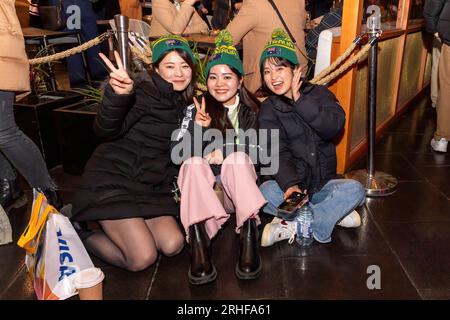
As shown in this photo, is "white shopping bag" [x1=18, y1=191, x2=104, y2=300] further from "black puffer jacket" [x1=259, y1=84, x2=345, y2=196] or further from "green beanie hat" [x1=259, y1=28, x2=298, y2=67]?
"green beanie hat" [x1=259, y1=28, x2=298, y2=67]

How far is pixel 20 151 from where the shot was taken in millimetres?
2949

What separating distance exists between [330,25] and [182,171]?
2.05 metres

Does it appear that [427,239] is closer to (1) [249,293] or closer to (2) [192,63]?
(1) [249,293]

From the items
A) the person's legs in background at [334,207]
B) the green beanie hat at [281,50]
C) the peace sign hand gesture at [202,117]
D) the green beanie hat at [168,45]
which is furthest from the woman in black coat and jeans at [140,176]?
the person's legs in background at [334,207]

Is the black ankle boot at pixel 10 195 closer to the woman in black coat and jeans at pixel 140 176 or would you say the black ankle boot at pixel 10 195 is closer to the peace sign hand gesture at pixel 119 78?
the woman in black coat and jeans at pixel 140 176

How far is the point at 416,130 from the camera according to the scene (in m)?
5.34

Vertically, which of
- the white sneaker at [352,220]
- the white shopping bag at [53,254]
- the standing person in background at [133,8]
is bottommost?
the white sneaker at [352,220]

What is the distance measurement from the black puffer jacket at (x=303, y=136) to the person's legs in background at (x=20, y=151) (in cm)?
159

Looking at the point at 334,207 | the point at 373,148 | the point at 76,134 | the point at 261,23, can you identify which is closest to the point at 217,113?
the point at 334,207

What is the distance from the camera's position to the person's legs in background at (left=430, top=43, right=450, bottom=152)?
425 cm

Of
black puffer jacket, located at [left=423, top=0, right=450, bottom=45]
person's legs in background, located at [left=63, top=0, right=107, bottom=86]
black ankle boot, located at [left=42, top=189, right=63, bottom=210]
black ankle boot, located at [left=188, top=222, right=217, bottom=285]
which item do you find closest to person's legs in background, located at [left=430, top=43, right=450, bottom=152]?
black puffer jacket, located at [left=423, top=0, right=450, bottom=45]

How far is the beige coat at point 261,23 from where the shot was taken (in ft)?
12.0

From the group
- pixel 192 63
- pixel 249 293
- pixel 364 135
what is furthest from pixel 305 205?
pixel 364 135

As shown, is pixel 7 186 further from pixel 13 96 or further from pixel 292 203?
pixel 292 203
